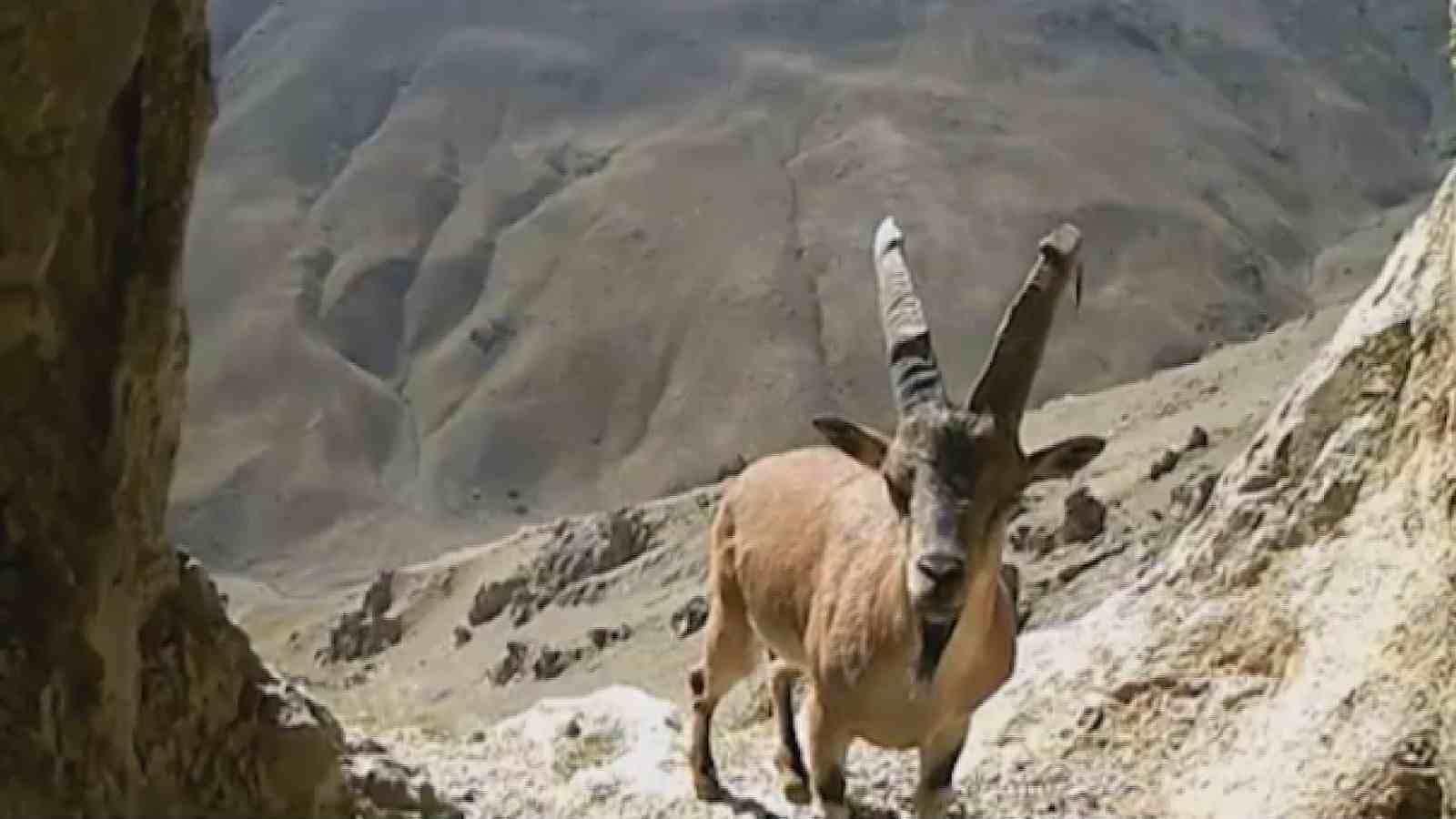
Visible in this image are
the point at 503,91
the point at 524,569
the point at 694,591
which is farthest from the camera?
the point at 503,91

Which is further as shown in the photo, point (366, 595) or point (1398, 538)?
point (366, 595)

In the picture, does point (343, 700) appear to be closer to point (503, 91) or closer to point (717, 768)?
point (717, 768)

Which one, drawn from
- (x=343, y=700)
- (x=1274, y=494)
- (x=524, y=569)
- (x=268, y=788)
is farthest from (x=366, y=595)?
(x=268, y=788)

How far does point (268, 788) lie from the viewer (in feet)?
29.5

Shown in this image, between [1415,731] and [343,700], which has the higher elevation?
[1415,731]

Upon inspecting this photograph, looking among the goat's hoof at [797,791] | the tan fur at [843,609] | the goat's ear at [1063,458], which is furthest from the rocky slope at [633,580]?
the goat's ear at [1063,458]

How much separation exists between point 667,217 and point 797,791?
66.4 meters

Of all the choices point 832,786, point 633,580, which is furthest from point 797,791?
point 633,580

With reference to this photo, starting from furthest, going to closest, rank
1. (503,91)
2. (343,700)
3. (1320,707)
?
(503,91) → (343,700) → (1320,707)

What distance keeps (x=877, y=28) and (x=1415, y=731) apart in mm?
86481

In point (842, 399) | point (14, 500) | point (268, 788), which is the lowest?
point (842, 399)

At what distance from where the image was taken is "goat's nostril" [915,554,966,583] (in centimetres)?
1082

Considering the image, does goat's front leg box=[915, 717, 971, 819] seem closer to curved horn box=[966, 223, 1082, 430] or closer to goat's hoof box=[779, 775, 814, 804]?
goat's hoof box=[779, 775, 814, 804]

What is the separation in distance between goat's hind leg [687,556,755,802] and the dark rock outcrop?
5498 mm
